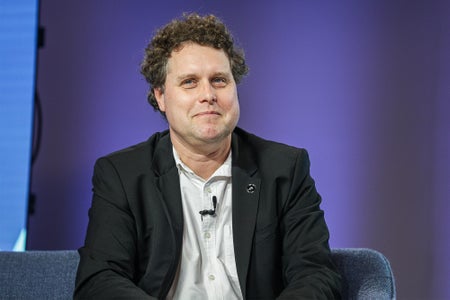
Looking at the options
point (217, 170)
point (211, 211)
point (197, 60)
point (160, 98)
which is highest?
point (197, 60)

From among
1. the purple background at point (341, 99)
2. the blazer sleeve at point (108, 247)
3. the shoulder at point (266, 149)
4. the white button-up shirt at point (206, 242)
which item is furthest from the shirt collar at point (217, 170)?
the purple background at point (341, 99)

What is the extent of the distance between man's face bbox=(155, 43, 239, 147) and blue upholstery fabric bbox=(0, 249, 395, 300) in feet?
1.87

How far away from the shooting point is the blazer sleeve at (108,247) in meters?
2.22

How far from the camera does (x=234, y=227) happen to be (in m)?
2.39

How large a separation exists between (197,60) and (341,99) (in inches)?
57.5

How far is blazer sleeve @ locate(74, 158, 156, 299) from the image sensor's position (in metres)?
2.22

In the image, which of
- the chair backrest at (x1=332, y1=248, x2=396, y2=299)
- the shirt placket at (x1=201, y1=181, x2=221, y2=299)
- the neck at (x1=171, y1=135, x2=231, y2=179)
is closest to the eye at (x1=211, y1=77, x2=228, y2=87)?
the neck at (x1=171, y1=135, x2=231, y2=179)

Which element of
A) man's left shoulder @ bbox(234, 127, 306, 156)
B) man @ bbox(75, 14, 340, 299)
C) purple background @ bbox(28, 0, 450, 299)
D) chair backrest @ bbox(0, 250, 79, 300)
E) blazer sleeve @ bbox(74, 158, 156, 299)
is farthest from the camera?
purple background @ bbox(28, 0, 450, 299)

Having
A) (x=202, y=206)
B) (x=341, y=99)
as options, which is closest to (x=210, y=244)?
(x=202, y=206)

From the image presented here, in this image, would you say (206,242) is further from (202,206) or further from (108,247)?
(108,247)

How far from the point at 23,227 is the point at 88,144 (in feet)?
2.00

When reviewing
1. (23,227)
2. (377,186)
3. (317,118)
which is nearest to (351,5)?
(317,118)

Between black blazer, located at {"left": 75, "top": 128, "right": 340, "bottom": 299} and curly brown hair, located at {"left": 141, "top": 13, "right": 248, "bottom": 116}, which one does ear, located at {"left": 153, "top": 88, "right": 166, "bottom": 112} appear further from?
black blazer, located at {"left": 75, "top": 128, "right": 340, "bottom": 299}

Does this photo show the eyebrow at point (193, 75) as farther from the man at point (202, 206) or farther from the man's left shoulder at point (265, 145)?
the man's left shoulder at point (265, 145)
